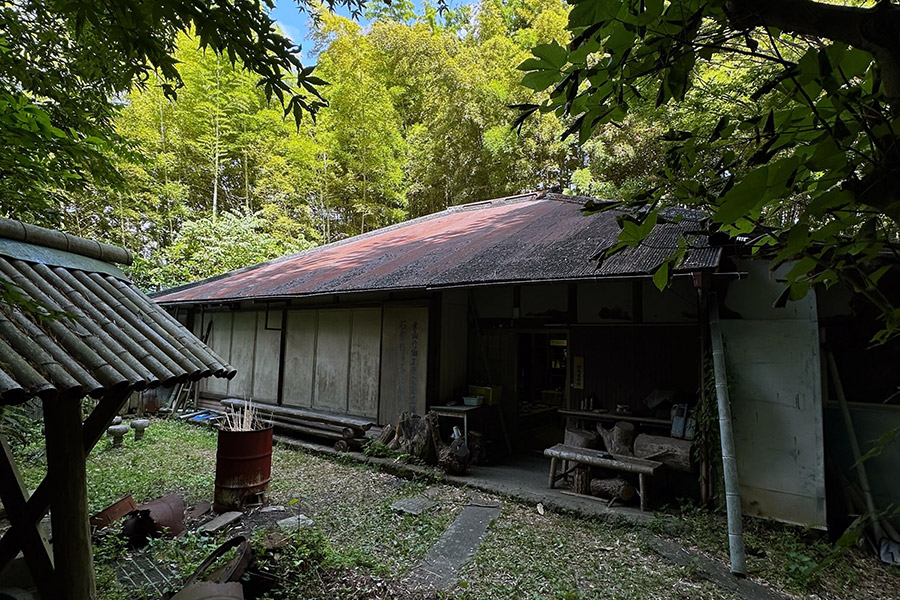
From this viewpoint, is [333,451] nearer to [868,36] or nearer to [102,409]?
[102,409]

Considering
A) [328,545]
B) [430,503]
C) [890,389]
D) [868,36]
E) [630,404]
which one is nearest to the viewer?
[868,36]

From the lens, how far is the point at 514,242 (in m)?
5.88

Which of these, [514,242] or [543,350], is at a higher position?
[514,242]

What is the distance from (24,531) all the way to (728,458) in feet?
14.3

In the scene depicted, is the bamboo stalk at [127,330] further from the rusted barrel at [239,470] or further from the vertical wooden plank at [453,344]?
the vertical wooden plank at [453,344]

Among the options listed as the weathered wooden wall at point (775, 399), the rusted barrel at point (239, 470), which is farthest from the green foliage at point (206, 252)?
the weathered wooden wall at point (775, 399)

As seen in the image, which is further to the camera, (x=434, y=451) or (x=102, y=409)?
(x=434, y=451)

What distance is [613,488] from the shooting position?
4.36 meters

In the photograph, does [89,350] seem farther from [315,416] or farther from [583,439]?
[315,416]

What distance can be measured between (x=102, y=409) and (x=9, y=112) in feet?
4.89

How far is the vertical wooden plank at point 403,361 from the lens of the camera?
6031 mm

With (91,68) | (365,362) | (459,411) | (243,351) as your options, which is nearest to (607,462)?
(459,411)

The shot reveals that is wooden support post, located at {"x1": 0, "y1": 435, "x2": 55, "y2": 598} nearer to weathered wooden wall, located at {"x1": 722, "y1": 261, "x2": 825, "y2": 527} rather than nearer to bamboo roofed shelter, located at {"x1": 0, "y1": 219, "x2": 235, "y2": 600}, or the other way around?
bamboo roofed shelter, located at {"x1": 0, "y1": 219, "x2": 235, "y2": 600}

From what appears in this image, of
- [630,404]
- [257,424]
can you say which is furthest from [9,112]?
[630,404]
